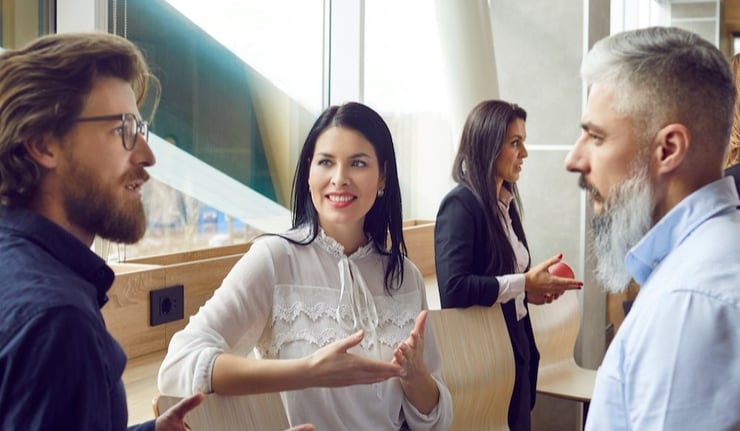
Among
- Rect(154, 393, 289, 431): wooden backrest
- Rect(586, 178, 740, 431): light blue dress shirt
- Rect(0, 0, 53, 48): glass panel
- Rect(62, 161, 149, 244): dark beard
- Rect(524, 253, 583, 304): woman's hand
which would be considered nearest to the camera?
Rect(586, 178, 740, 431): light blue dress shirt

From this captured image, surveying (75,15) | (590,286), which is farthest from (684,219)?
(590,286)

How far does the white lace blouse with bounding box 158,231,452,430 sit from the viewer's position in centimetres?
177

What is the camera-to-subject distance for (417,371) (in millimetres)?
1928

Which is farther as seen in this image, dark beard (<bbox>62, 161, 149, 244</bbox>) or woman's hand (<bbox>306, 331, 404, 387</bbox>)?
woman's hand (<bbox>306, 331, 404, 387</bbox>)

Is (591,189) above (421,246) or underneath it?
above

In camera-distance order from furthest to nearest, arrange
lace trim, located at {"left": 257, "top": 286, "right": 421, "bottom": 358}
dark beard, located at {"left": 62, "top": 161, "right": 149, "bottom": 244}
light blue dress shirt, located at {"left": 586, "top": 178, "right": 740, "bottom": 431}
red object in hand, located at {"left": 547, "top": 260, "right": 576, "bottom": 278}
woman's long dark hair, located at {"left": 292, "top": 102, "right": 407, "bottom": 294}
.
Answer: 1. red object in hand, located at {"left": 547, "top": 260, "right": 576, "bottom": 278}
2. woman's long dark hair, located at {"left": 292, "top": 102, "right": 407, "bottom": 294}
3. lace trim, located at {"left": 257, "top": 286, "right": 421, "bottom": 358}
4. dark beard, located at {"left": 62, "top": 161, "right": 149, "bottom": 244}
5. light blue dress shirt, located at {"left": 586, "top": 178, "right": 740, "bottom": 431}

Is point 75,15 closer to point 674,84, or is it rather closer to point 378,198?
point 378,198

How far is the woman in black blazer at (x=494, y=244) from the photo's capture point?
281 centimetres

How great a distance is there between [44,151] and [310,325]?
835 mm

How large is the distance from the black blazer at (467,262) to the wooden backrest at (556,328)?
2.07 feet

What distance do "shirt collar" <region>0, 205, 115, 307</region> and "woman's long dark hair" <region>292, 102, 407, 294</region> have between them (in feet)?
2.90

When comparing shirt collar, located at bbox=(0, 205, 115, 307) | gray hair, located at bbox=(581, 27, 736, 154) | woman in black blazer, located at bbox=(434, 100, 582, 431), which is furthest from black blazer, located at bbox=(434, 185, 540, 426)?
shirt collar, located at bbox=(0, 205, 115, 307)

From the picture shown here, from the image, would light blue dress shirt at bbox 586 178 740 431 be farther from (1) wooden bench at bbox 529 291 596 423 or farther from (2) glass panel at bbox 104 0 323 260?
(1) wooden bench at bbox 529 291 596 423

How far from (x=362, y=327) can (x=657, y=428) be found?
2.97 feet
